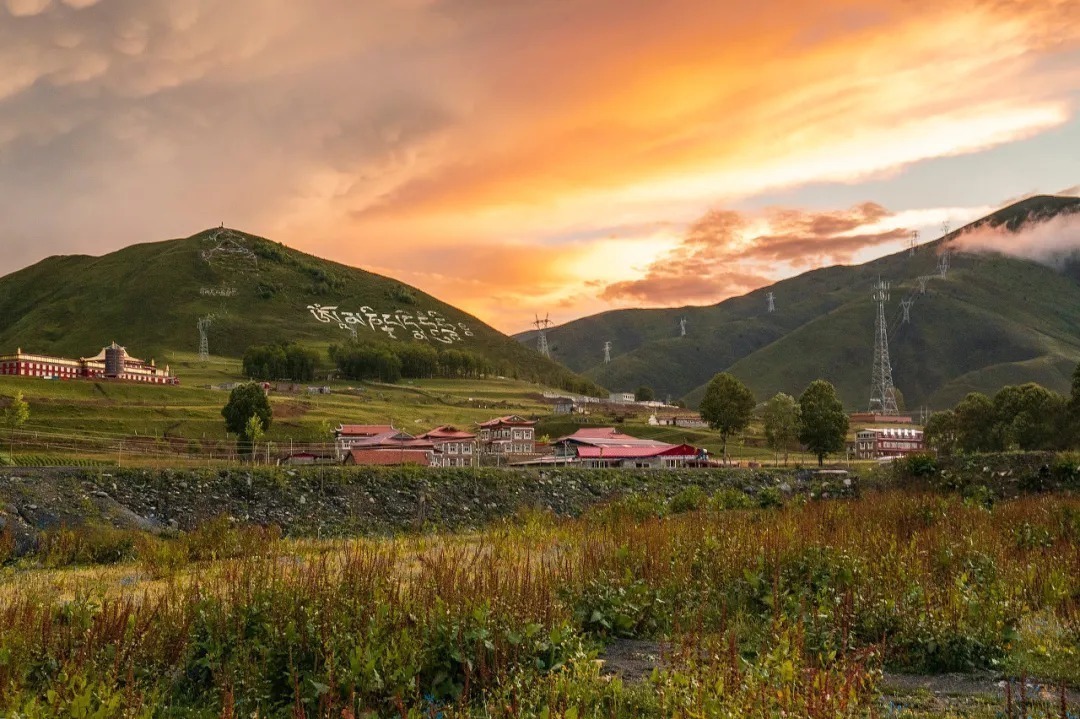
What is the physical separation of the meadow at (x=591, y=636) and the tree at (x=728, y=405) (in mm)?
71790

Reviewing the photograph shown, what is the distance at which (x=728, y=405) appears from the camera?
85375 millimetres

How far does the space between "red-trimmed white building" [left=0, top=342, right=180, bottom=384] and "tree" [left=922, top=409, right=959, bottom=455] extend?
12446 cm

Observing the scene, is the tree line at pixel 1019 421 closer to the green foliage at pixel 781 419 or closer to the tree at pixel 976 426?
the tree at pixel 976 426

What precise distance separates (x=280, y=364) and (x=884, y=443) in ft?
412

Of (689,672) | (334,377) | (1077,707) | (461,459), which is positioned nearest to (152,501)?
(689,672)

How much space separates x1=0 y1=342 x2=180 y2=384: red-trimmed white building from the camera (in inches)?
5586

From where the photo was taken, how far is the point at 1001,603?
10.5m

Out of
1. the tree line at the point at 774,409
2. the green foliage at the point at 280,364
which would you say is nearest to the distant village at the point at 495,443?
the tree line at the point at 774,409

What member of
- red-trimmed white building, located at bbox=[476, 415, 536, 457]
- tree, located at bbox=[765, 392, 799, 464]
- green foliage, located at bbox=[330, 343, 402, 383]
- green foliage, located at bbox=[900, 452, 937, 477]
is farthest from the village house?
green foliage, located at bbox=[330, 343, 402, 383]

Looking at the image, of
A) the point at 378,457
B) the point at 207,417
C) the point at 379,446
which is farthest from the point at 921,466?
the point at 207,417

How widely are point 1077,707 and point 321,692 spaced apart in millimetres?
7183

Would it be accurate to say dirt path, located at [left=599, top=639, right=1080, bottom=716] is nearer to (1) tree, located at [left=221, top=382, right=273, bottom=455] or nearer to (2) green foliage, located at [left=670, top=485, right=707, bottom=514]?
(2) green foliage, located at [left=670, top=485, right=707, bottom=514]

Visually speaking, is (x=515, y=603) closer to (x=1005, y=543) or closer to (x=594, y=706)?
(x=594, y=706)

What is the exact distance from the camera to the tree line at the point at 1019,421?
230 ft
